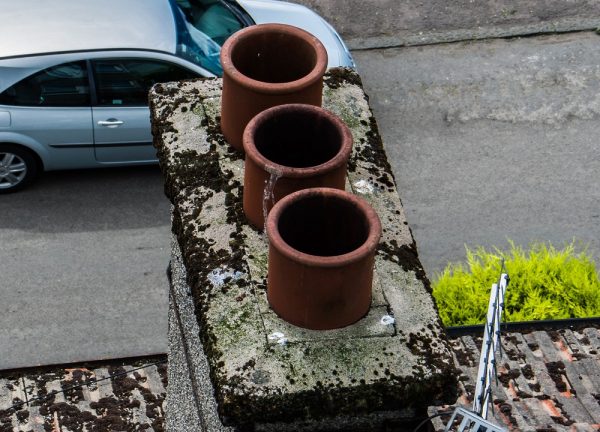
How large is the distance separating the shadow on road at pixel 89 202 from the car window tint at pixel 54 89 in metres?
1.08

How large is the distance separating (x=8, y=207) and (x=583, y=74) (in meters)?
6.47

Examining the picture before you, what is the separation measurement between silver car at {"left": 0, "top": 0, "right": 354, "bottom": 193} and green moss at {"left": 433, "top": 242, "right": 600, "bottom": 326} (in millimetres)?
3456

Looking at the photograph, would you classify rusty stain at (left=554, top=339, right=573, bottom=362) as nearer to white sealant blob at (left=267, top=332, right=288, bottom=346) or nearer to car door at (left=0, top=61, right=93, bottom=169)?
white sealant blob at (left=267, top=332, right=288, bottom=346)

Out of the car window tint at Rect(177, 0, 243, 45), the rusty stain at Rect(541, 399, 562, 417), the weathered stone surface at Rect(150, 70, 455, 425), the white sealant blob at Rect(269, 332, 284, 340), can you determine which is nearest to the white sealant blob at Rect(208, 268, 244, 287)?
the weathered stone surface at Rect(150, 70, 455, 425)

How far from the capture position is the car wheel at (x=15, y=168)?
34.1ft

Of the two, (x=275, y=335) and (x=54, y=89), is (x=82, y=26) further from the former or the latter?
(x=275, y=335)

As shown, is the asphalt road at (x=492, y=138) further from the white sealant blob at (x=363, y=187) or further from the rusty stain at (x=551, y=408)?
the white sealant blob at (x=363, y=187)

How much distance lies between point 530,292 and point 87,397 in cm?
319

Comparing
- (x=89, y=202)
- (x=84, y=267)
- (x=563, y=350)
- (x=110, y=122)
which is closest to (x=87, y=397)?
(x=563, y=350)

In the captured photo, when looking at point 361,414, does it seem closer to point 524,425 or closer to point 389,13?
point 524,425

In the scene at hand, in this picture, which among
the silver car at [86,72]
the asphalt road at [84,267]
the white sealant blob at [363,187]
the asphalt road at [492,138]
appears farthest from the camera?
the asphalt road at [492,138]

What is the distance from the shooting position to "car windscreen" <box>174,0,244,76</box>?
33.8 ft

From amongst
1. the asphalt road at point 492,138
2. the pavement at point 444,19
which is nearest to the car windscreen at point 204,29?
the asphalt road at point 492,138

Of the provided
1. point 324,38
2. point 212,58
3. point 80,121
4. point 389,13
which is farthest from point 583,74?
point 80,121
